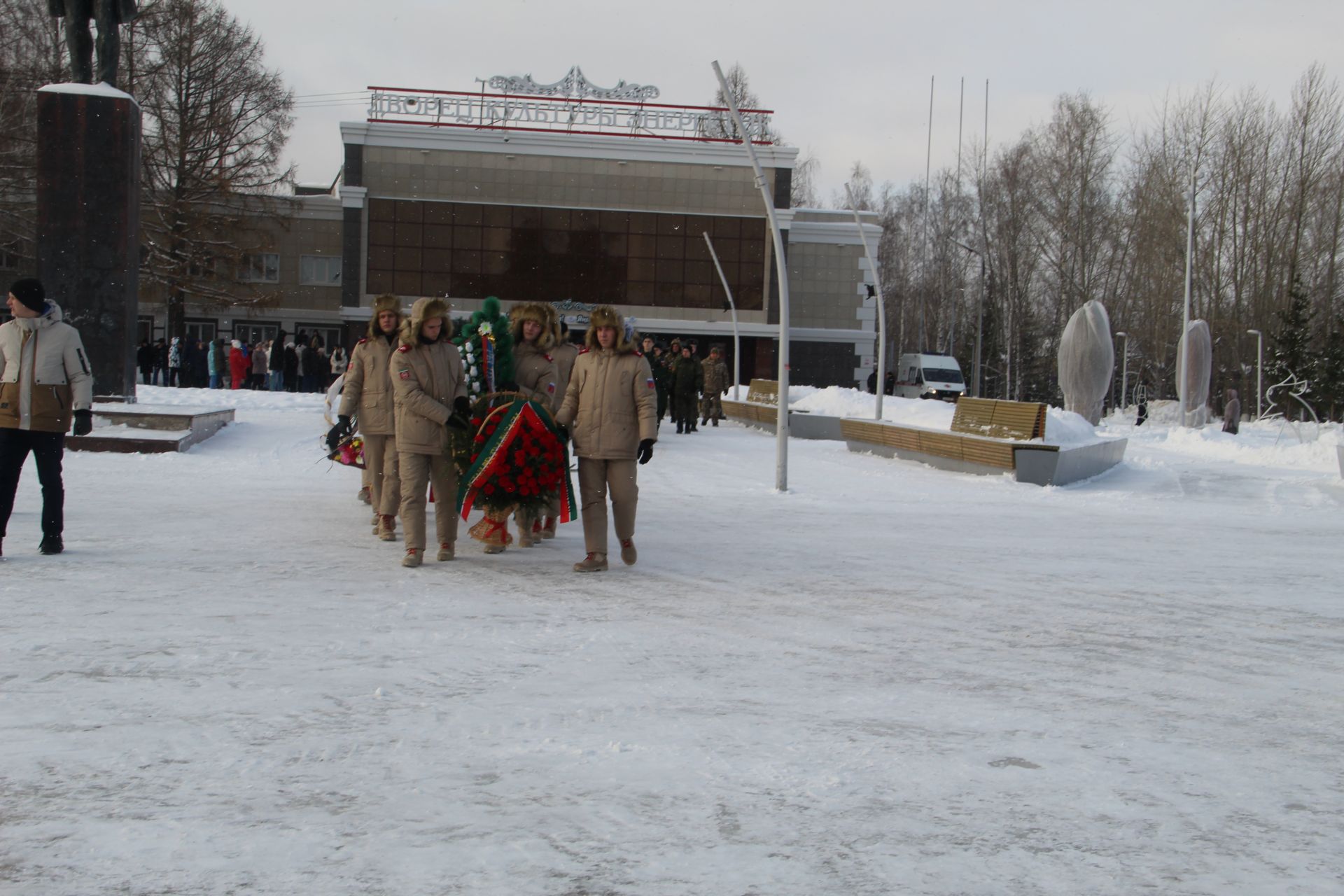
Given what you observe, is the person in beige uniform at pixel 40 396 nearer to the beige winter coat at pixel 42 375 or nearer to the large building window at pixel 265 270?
the beige winter coat at pixel 42 375

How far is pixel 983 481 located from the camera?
645 inches

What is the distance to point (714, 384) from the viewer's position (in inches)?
1113

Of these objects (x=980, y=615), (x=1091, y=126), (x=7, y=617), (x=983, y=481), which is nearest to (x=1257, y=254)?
(x=1091, y=126)

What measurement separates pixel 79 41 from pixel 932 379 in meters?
39.0

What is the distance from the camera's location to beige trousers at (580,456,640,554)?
28.5ft

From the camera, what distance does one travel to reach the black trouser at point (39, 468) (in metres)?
8.17

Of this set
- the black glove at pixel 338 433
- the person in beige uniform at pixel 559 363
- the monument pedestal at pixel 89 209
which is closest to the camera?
the person in beige uniform at pixel 559 363

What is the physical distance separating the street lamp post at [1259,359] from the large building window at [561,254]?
17.4 metres

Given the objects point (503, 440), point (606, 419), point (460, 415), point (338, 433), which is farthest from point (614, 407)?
point (338, 433)

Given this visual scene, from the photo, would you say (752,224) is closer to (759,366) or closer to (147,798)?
(759,366)

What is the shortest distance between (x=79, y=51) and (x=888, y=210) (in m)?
66.0

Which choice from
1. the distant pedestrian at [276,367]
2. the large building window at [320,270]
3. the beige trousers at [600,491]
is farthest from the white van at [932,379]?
the beige trousers at [600,491]

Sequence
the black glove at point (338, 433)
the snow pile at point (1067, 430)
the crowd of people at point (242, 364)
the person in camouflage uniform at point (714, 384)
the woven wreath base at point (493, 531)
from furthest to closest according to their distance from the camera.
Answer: the crowd of people at point (242, 364) < the person in camouflage uniform at point (714, 384) < the snow pile at point (1067, 430) < the black glove at point (338, 433) < the woven wreath base at point (493, 531)

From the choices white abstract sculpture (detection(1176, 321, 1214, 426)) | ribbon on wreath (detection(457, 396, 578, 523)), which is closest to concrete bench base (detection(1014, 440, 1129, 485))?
ribbon on wreath (detection(457, 396, 578, 523))
